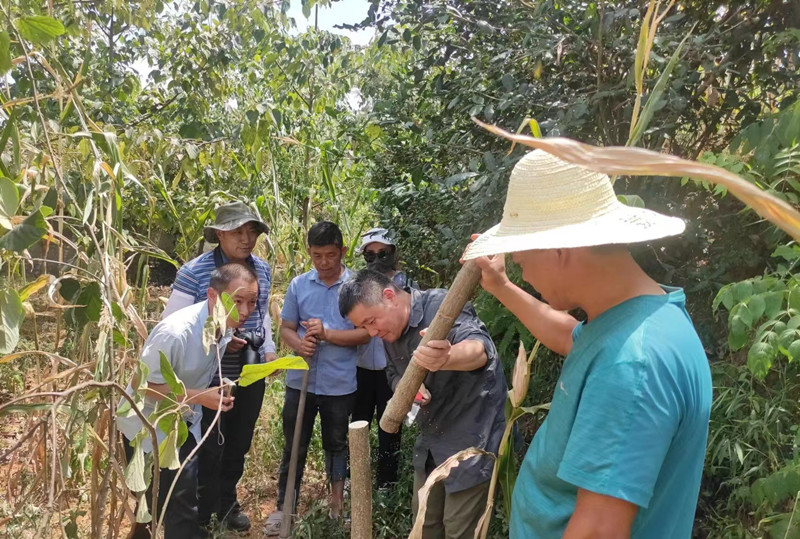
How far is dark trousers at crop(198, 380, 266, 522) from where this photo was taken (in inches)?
114

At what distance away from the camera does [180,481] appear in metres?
2.40

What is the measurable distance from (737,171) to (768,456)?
1075 mm

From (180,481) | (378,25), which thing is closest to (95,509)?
(180,481)

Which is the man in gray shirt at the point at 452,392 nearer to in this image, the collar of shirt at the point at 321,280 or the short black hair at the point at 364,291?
the short black hair at the point at 364,291

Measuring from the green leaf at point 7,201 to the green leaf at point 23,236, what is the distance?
28mm

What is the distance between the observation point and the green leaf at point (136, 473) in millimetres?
1517

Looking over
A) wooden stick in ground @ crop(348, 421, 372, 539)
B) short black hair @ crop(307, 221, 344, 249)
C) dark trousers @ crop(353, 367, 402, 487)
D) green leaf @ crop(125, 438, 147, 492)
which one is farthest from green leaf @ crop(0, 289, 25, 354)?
dark trousers @ crop(353, 367, 402, 487)

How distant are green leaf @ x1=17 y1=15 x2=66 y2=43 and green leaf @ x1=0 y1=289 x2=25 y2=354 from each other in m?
0.53

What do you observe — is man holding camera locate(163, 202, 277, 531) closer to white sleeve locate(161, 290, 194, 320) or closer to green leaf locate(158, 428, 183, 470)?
white sleeve locate(161, 290, 194, 320)

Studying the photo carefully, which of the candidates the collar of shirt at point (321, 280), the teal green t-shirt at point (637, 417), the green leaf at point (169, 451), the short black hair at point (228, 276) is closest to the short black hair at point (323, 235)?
the collar of shirt at point (321, 280)

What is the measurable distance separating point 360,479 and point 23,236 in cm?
87

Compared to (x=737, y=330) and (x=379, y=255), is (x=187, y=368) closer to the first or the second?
(x=379, y=255)

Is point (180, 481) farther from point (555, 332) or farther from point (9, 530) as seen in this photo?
point (555, 332)

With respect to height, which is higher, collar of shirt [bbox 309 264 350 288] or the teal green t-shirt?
the teal green t-shirt
